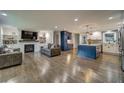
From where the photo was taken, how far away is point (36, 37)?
9617mm

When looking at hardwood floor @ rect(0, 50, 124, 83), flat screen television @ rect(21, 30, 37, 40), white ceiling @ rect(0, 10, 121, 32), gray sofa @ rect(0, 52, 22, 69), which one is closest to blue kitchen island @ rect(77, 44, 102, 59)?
white ceiling @ rect(0, 10, 121, 32)

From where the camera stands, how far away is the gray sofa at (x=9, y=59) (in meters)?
3.74

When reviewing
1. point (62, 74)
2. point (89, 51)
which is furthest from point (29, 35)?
point (62, 74)

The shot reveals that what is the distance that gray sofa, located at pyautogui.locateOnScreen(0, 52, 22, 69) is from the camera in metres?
3.74

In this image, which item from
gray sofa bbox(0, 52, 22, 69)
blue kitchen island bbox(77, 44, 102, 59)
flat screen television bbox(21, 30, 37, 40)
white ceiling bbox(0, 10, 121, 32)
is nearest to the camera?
white ceiling bbox(0, 10, 121, 32)

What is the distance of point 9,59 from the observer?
3936 mm

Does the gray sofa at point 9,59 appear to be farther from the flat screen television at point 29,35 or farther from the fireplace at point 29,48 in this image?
the fireplace at point 29,48

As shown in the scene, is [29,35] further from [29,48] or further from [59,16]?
[59,16]

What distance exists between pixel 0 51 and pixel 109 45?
8.79m

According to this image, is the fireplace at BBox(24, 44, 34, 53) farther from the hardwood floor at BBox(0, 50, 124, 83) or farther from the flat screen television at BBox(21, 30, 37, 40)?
the hardwood floor at BBox(0, 50, 124, 83)

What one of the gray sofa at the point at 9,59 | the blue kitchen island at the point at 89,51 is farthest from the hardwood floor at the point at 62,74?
the blue kitchen island at the point at 89,51
